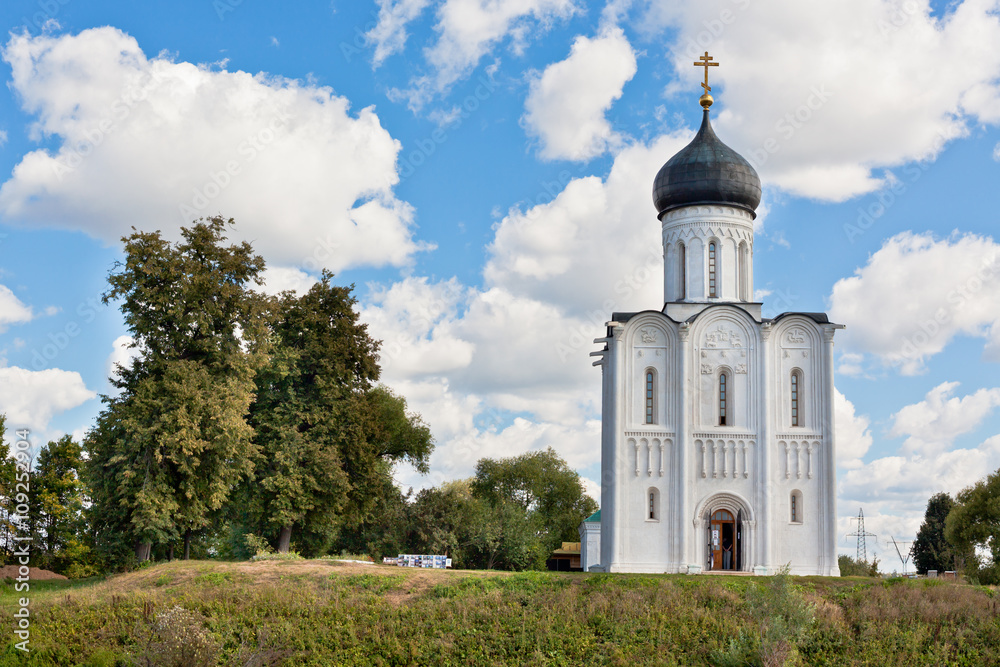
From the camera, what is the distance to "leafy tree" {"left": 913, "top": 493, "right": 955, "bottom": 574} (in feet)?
172

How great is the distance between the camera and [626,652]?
18.9m

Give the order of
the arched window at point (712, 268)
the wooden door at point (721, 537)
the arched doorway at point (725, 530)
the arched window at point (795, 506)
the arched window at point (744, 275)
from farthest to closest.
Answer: the arched window at point (744, 275)
the arched window at point (712, 268)
the wooden door at point (721, 537)
the arched window at point (795, 506)
the arched doorway at point (725, 530)

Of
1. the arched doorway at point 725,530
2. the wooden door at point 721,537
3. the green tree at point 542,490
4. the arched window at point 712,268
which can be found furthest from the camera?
the green tree at point 542,490

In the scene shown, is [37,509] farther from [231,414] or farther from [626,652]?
[626,652]

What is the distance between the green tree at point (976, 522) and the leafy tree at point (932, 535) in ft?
34.8

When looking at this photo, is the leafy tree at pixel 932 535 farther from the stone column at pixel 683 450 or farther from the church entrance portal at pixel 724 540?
the stone column at pixel 683 450

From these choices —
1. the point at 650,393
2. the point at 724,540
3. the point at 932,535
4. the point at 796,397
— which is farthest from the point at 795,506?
the point at 932,535

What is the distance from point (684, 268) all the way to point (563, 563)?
87.1 ft

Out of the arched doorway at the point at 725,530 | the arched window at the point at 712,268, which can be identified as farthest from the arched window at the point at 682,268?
the arched doorway at the point at 725,530

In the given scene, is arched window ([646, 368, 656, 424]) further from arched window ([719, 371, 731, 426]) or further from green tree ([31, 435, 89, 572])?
green tree ([31, 435, 89, 572])

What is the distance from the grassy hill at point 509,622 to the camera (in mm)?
18891

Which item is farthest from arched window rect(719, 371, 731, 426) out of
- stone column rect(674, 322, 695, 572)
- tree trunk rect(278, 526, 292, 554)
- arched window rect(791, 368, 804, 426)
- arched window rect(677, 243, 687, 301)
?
tree trunk rect(278, 526, 292, 554)

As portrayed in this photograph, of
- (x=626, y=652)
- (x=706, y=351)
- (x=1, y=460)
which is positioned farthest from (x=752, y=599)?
(x=1, y=460)

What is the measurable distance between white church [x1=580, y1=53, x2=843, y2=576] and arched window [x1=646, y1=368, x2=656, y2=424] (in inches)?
1.7
